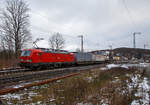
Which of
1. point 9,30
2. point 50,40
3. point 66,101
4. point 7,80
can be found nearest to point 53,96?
point 66,101

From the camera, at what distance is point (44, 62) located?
17.5m

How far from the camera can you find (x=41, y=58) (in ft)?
55.6

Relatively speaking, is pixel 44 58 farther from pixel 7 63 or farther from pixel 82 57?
pixel 82 57

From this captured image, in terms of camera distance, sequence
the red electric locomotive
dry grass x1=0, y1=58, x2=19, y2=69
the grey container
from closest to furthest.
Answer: the red electric locomotive, dry grass x1=0, y1=58, x2=19, y2=69, the grey container

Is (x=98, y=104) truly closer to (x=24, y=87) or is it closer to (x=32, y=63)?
(x=24, y=87)

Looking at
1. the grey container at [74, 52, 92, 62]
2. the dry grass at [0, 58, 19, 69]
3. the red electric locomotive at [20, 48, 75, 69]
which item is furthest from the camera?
the grey container at [74, 52, 92, 62]

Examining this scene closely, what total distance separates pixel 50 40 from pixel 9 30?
34365 millimetres

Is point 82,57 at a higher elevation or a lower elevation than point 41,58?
lower

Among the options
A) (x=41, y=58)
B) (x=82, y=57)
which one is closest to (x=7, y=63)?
(x=41, y=58)

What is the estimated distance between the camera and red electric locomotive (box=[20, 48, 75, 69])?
15.7 metres

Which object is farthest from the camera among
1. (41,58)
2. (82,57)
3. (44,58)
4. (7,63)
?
(82,57)

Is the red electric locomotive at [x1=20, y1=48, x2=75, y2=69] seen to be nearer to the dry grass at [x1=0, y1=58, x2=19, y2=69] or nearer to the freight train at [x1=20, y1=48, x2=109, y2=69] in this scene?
the freight train at [x1=20, y1=48, x2=109, y2=69]

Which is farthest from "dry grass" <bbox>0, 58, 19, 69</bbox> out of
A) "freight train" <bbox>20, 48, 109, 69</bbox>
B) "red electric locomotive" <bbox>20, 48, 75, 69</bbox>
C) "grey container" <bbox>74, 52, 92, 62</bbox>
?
"grey container" <bbox>74, 52, 92, 62</bbox>

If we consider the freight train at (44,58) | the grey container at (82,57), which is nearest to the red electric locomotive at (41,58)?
the freight train at (44,58)
